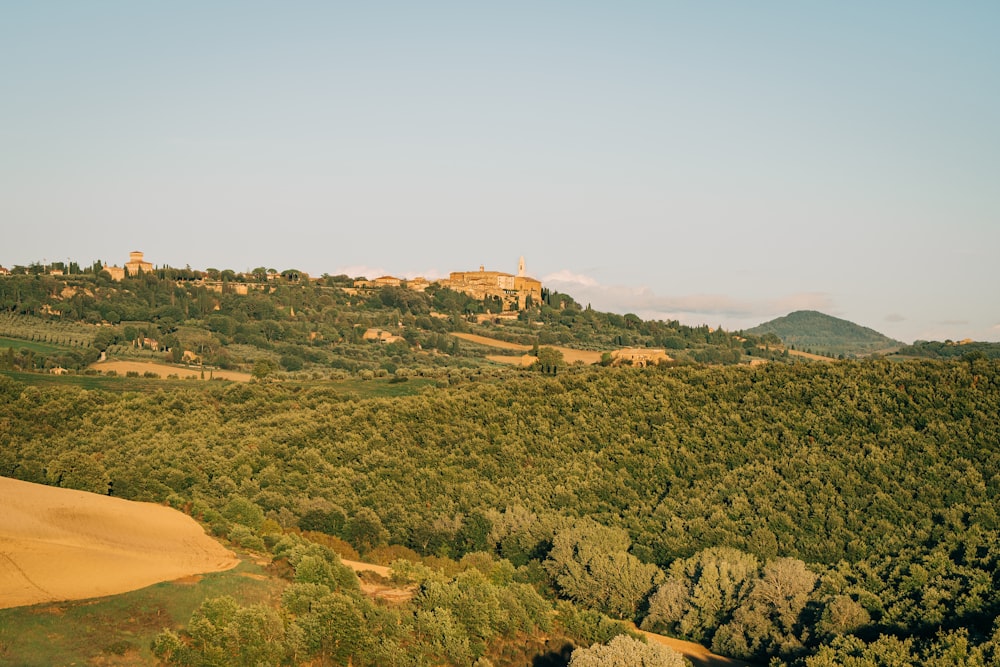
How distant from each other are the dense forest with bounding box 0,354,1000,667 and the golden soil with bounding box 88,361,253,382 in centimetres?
2335

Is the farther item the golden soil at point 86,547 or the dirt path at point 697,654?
the dirt path at point 697,654

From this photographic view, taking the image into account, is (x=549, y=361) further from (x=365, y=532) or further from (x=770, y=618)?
(x=770, y=618)

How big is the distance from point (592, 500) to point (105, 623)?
81.4ft

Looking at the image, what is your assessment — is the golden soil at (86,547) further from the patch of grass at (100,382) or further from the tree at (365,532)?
the patch of grass at (100,382)

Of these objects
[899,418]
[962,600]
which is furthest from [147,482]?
[899,418]

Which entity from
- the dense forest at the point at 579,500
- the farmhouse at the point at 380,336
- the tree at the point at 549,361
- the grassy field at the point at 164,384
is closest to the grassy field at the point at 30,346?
Result: the grassy field at the point at 164,384

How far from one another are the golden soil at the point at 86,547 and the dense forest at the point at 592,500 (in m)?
2.41

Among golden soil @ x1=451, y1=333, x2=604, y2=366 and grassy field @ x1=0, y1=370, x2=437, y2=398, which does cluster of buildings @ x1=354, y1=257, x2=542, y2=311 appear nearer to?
golden soil @ x1=451, y1=333, x2=604, y2=366

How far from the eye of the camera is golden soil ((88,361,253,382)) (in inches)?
3346

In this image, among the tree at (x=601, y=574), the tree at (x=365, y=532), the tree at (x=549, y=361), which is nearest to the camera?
the tree at (x=601, y=574)

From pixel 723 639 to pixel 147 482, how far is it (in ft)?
85.6

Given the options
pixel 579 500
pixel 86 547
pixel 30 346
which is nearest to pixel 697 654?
pixel 579 500

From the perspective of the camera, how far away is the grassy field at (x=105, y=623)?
21328mm

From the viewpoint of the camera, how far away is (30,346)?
90.1m
